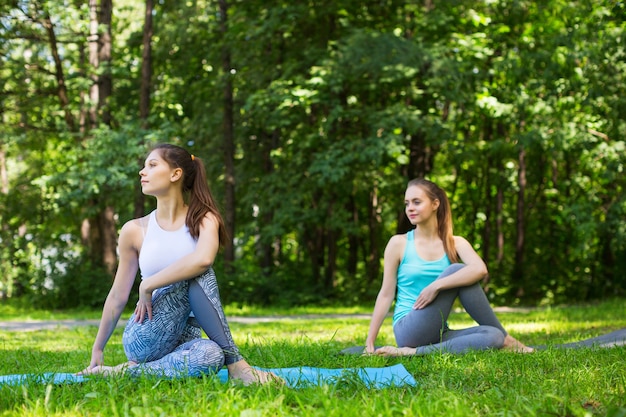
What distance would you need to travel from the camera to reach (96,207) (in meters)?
17.4

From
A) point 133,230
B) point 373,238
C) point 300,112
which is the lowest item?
point 373,238

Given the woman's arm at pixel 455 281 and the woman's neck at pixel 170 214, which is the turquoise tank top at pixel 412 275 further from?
the woman's neck at pixel 170 214

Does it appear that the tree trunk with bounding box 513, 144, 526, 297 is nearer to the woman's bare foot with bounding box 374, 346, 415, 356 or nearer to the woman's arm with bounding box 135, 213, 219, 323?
the woman's bare foot with bounding box 374, 346, 415, 356

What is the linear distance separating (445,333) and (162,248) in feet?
8.42

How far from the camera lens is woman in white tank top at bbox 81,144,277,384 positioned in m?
4.55

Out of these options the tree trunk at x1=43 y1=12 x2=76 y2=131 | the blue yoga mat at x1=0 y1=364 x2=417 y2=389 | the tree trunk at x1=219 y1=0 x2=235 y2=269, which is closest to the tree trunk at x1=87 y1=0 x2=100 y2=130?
the tree trunk at x1=43 y1=12 x2=76 y2=131

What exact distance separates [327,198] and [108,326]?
1465 centimetres

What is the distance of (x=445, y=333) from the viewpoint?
6.32 m

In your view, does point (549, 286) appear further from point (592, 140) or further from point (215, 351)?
point (215, 351)

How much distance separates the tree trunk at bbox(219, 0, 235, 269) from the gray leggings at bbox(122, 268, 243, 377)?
536 inches

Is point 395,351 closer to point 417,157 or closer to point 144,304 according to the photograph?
point 144,304

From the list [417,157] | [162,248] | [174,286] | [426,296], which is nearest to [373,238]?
[417,157]

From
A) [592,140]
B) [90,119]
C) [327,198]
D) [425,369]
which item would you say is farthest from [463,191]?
[425,369]

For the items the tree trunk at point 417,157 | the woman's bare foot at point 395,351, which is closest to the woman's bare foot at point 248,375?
the woman's bare foot at point 395,351
